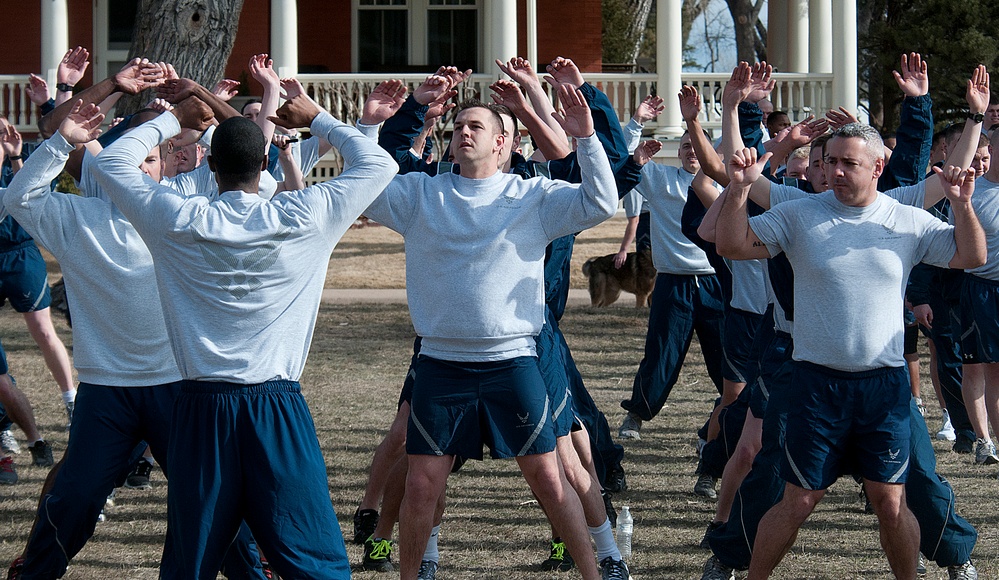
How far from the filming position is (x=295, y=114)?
170 inches

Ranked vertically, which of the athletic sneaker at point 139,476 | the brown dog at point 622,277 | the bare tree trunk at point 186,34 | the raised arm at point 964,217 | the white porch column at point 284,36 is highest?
the white porch column at point 284,36

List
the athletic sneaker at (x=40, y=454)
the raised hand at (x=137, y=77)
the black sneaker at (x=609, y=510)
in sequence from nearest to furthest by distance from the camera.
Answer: the raised hand at (x=137, y=77), the black sneaker at (x=609, y=510), the athletic sneaker at (x=40, y=454)

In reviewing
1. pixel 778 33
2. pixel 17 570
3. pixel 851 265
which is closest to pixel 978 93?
pixel 851 265

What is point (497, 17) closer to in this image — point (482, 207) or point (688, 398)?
point (688, 398)

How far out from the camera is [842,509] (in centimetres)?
653

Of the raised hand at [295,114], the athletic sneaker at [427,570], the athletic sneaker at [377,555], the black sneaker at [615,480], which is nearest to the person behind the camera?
the raised hand at [295,114]

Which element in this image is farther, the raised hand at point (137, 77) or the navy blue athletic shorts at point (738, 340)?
the navy blue athletic shorts at point (738, 340)

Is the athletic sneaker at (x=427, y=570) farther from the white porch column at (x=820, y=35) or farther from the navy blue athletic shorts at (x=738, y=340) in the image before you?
the white porch column at (x=820, y=35)

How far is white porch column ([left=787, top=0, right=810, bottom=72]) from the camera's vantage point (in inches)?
888

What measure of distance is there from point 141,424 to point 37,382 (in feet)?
20.8

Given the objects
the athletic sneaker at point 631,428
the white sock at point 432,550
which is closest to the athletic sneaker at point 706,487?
the athletic sneaker at point 631,428

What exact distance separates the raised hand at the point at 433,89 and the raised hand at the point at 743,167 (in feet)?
4.16

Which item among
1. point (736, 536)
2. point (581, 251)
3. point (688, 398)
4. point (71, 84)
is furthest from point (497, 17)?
point (736, 536)

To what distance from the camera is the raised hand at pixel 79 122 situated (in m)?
4.37
